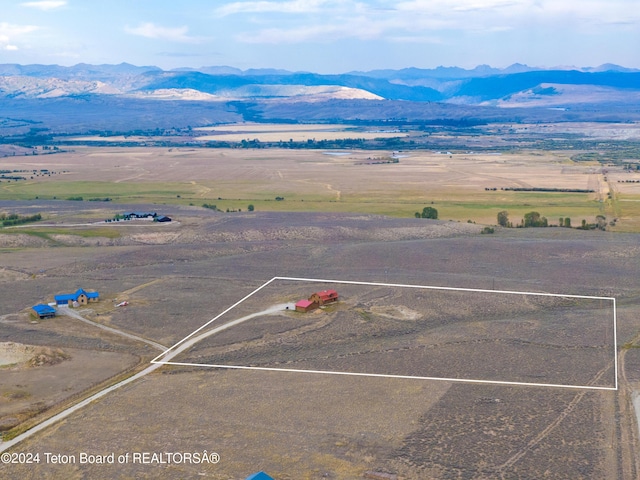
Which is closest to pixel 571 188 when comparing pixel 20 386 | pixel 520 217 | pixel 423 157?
pixel 520 217

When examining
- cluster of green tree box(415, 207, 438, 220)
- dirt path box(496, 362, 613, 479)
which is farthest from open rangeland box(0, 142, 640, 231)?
dirt path box(496, 362, 613, 479)

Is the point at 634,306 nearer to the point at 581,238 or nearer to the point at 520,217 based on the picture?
the point at 581,238

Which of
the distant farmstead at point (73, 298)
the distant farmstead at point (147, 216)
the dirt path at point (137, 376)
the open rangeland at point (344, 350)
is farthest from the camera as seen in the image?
the distant farmstead at point (147, 216)

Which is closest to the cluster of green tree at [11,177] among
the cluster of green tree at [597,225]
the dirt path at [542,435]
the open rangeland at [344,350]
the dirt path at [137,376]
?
the open rangeland at [344,350]

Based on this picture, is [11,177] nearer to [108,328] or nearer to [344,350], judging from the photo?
[108,328]

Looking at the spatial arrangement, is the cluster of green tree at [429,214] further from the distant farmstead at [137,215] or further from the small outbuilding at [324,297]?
the small outbuilding at [324,297]

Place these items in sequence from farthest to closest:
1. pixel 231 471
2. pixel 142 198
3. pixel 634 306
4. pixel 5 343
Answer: pixel 142 198, pixel 634 306, pixel 5 343, pixel 231 471

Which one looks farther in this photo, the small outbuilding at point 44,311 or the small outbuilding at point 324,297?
the small outbuilding at point 324,297
